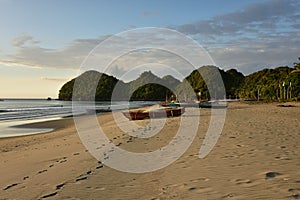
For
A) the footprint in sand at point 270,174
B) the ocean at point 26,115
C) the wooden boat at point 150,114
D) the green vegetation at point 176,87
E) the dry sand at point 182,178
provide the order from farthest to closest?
the green vegetation at point 176,87 → the wooden boat at point 150,114 → the ocean at point 26,115 → the footprint in sand at point 270,174 → the dry sand at point 182,178

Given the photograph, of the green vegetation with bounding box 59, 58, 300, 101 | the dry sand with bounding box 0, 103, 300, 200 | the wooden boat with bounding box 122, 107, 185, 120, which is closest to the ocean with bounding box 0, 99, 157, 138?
the wooden boat with bounding box 122, 107, 185, 120

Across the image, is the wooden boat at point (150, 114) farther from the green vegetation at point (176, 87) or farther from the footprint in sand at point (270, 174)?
the green vegetation at point (176, 87)

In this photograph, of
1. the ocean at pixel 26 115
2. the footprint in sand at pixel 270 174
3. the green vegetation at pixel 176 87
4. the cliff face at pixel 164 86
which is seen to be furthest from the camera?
the green vegetation at pixel 176 87

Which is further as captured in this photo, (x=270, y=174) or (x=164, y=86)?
(x=164, y=86)

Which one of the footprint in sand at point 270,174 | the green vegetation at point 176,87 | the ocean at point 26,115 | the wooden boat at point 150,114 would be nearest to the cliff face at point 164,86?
the green vegetation at point 176,87

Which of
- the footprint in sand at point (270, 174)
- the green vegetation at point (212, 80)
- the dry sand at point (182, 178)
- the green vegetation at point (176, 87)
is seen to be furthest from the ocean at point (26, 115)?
the green vegetation at point (212, 80)

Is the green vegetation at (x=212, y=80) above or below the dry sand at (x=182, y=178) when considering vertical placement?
above

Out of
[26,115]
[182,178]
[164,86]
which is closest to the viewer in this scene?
[182,178]

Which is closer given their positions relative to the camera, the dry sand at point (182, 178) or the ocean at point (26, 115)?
the dry sand at point (182, 178)

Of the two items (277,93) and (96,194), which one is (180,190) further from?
(277,93)

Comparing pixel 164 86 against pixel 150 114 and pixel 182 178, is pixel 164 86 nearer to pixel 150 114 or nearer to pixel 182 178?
pixel 150 114

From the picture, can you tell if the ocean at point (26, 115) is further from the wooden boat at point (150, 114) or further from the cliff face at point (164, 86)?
the cliff face at point (164, 86)

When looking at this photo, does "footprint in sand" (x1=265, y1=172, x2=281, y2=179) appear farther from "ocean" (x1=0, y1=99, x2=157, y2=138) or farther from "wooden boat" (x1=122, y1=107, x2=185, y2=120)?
"wooden boat" (x1=122, y1=107, x2=185, y2=120)

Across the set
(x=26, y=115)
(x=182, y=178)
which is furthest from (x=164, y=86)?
(x=182, y=178)
